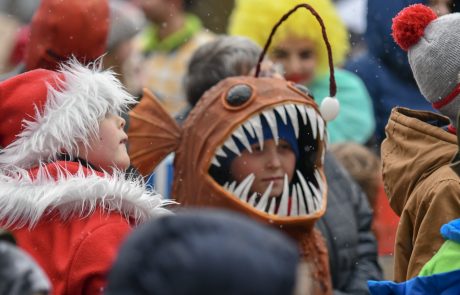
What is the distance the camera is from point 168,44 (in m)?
7.75

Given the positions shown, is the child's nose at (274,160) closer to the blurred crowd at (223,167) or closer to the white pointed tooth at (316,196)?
the blurred crowd at (223,167)

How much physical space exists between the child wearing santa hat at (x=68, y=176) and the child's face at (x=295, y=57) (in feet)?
8.21

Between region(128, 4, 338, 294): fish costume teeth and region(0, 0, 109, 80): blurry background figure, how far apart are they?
0.69 m

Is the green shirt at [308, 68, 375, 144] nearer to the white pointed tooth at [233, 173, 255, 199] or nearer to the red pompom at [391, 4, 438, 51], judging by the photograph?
the white pointed tooth at [233, 173, 255, 199]

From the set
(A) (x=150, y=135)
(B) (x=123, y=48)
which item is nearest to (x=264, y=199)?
(A) (x=150, y=135)

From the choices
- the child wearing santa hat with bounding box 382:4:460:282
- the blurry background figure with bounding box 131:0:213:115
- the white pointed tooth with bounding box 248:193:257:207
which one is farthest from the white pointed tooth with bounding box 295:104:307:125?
the blurry background figure with bounding box 131:0:213:115

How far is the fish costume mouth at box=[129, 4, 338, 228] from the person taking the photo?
4398mm

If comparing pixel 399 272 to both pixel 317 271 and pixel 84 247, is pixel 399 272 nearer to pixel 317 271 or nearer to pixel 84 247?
pixel 317 271

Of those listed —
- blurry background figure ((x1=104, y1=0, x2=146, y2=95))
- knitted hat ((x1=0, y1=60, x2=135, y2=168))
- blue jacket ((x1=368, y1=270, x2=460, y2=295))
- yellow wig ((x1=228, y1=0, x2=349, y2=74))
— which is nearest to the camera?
blue jacket ((x1=368, y1=270, x2=460, y2=295))

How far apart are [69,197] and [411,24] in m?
1.28

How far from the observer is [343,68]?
761 centimetres

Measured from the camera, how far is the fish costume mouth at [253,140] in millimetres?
4398

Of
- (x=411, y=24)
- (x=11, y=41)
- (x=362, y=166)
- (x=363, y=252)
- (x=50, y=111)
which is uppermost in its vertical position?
(x=411, y=24)

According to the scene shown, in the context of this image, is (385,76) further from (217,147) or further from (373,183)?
(217,147)
